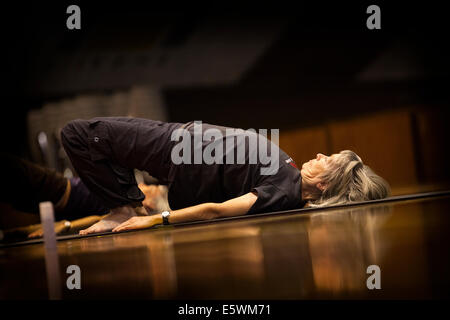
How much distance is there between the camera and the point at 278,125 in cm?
350

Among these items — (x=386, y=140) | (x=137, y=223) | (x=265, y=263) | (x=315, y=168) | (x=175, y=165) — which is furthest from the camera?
(x=386, y=140)

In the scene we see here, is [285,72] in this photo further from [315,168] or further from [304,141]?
[315,168]

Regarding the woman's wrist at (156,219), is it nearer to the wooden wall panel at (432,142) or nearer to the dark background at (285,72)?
the dark background at (285,72)

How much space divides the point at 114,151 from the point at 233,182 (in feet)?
1.56

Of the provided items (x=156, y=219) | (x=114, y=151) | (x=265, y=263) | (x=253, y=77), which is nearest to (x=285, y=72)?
(x=253, y=77)

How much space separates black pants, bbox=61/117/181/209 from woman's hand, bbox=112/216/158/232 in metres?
0.17

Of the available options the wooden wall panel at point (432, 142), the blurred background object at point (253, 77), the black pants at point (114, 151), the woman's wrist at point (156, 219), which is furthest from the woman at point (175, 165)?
the wooden wall panel at point (432, 142)

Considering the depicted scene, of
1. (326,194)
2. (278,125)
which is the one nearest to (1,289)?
(326,194)

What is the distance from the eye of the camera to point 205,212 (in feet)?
6.15

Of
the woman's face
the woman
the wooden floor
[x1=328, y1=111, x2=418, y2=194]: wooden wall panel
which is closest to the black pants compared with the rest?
the woman

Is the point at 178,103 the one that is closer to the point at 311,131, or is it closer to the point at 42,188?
the point at 311,131

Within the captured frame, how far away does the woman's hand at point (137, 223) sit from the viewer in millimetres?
1829
